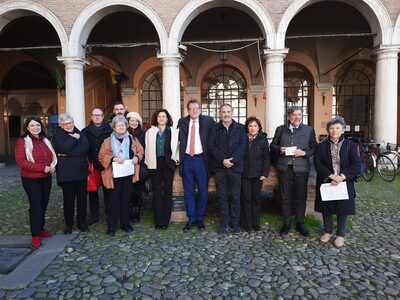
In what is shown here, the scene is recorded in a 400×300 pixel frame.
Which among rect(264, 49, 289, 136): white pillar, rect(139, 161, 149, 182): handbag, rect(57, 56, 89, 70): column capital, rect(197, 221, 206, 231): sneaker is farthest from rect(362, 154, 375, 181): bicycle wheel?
rect(57, 56, 89, 70): column capital

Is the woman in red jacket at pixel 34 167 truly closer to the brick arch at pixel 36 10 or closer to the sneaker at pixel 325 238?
the sneaker at pixel 325 238

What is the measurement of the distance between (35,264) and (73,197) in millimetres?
1072

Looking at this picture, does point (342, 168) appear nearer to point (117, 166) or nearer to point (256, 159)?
point (256, 159)

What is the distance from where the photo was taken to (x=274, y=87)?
32.1ft

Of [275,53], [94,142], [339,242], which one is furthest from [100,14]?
[339,242]

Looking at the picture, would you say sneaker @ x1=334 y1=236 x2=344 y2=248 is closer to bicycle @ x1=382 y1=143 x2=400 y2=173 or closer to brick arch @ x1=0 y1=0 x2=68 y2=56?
bicycle @ x1=382 y1=143 x2=400 y2=173

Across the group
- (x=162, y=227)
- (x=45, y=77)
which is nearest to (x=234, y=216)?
(x=162, y=227)

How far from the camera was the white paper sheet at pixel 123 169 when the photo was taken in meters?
4.16

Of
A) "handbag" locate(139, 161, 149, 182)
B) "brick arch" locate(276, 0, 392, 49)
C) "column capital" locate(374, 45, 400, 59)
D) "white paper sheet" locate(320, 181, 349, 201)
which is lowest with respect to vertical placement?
"white paper sheet" locate(320, 181, 349, 201)

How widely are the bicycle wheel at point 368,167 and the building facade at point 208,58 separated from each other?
171 cm

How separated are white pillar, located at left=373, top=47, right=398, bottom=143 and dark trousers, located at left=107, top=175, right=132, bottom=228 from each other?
8562 millimetres

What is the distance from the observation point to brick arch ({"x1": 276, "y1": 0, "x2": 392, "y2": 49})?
9.27 metres

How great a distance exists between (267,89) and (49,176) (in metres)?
7.43

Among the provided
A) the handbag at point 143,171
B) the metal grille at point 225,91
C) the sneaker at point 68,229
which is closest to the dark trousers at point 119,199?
the handbag at point 143,171
